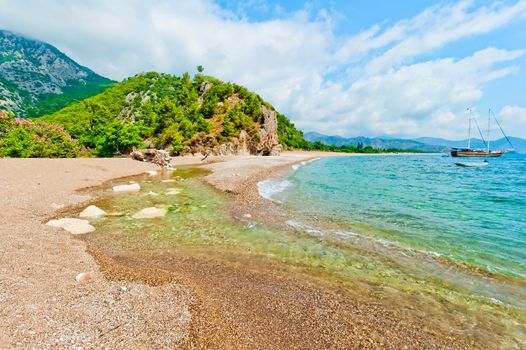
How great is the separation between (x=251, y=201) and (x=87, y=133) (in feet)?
177

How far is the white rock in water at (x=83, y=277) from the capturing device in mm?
6723

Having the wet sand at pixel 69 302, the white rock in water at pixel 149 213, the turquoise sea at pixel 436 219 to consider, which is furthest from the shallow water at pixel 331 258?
the wet sand at pixel 69 302

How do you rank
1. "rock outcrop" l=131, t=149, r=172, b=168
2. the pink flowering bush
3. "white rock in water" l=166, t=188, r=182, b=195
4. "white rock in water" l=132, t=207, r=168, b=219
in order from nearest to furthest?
"white rock in water" l=132, t=207, r=168, b=219
"white rock in water" l=166, t=188, r=182, b=195
the pink flowering bush
"rock outcrop" l=131, t=149, r=172, b=168

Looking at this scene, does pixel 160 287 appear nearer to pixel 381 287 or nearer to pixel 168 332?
pixel 168 332

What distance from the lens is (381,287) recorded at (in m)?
7.98

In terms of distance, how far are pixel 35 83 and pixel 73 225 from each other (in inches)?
7854

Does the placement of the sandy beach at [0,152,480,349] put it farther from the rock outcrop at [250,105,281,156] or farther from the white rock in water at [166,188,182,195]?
the rock outcrop at [250,105,281,156]

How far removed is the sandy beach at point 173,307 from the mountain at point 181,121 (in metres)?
49.3

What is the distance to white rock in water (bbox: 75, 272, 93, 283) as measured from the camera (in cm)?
672

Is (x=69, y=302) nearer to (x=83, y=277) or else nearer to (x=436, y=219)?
(x=83, y=277)

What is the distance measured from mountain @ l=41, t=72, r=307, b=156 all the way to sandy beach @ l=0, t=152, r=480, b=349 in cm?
4929

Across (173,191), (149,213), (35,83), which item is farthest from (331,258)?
(35,83)

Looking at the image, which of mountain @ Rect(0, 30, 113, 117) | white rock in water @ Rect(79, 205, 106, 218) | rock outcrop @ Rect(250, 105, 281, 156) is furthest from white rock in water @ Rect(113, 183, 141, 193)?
mountain @ Rect(0, 30, 113, 117)

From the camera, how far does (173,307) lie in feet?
19.6
